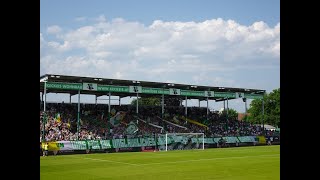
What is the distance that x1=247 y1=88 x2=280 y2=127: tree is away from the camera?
7421 centimetres

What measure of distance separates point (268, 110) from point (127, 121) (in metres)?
45.9

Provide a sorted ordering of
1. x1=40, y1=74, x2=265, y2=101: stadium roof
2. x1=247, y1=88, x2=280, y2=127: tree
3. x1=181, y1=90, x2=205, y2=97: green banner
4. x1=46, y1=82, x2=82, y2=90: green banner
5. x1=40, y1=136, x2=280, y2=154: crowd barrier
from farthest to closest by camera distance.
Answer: x1=247, y1=88, x2=280, y2=127: tree
x1=181, y1=90, x2=205, y2=97: green banner
x1=40, y1=74, x2=265, y2=101: stadium roof
x1=46, y1=82, x2=82, y2=90: green banner
x1=40, y1=136, x2=280, y2=154: crowd barrier

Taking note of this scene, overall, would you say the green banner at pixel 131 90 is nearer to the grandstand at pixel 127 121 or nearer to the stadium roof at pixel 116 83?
the grandstand at pixel 127 121

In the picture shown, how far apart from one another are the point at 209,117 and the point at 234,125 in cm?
346

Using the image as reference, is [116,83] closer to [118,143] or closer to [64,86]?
[64,86]

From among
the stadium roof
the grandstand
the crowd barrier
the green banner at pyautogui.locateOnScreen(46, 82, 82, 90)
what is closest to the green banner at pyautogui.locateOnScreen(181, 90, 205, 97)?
the grandstand

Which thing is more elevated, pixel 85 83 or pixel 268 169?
pixel 85 83

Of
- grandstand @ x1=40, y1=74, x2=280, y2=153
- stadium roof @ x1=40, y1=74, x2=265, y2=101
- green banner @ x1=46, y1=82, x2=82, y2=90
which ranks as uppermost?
stadium roof @ x1=40, y1=74, x2=265, y2=101

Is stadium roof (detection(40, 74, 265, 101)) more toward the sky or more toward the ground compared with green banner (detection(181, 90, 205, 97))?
more toward the sky

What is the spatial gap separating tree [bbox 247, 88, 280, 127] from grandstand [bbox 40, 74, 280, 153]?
893 inches

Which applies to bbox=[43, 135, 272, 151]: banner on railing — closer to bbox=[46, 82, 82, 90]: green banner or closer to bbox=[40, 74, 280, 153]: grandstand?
bbox=[40, 74, 280, 153]: grandstand
